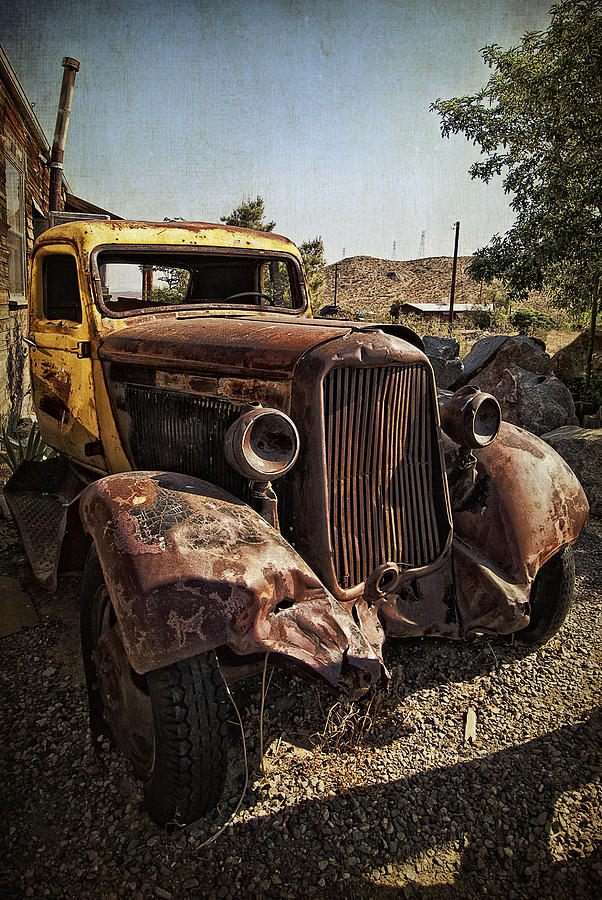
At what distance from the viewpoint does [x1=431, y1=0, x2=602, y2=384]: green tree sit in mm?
7152

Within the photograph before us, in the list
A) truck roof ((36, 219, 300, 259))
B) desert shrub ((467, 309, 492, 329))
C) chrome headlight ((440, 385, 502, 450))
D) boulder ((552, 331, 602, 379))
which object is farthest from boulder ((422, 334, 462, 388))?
desert shrub ((467, 309, 492, 329))

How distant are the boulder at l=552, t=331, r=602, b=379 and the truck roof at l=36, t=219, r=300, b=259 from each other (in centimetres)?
741

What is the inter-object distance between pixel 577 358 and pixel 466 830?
9296 mm

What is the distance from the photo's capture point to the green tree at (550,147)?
715 cm

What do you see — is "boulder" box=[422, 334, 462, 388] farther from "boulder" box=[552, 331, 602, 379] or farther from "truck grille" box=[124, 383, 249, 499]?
"truck grille" box=[124, 383, 249, 499]

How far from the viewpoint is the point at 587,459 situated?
16.6 feet

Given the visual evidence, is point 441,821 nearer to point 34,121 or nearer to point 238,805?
point 238,805

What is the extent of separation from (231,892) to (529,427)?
5.53 metres

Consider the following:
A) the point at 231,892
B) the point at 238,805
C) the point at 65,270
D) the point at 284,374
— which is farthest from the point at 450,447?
the point at 65,270

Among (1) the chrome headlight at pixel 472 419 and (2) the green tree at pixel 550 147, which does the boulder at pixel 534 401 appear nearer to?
(2) the green tree at pixel 550 147

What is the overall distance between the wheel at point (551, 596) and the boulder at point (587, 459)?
239 centimetres

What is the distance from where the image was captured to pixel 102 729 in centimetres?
228

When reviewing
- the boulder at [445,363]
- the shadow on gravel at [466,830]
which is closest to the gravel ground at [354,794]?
the shadow on gravel at [466,830]

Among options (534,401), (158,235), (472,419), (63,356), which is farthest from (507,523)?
(534,401)
